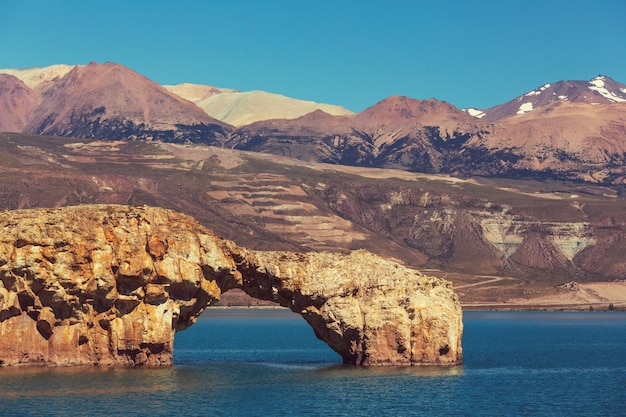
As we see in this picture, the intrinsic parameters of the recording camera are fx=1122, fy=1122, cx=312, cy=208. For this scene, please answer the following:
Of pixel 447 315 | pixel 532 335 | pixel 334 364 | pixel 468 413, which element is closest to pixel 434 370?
pixel 447 315

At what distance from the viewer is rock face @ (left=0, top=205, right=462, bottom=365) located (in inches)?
2562

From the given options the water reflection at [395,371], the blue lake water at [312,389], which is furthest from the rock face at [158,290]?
the blue lake water at [312,389]

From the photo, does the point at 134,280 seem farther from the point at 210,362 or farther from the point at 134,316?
the point at 210,362

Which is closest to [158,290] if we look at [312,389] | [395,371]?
[312,389]

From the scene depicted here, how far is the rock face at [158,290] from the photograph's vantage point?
65062mm

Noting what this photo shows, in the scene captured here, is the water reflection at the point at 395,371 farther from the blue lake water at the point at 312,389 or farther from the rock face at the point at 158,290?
the rock face at the point at 158,290

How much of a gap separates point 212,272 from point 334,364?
1405 centimetres

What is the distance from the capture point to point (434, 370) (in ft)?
235

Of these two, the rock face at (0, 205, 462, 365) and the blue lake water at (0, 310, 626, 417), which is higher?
the rock face at (0, 205, 462, 365)

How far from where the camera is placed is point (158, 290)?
67.1 m

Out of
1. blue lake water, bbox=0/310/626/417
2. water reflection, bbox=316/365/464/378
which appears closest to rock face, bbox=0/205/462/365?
water reflection, bbox=316/365/464/378

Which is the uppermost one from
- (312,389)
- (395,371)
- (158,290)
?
(158,290)

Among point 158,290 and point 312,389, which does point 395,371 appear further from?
point 158,290

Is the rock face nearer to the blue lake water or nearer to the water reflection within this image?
the water reflection
